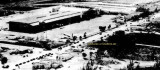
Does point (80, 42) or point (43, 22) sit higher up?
point (43, 22)

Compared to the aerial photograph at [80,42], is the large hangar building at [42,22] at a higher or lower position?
higher

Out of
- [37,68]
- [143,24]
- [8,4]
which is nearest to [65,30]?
[143,24]

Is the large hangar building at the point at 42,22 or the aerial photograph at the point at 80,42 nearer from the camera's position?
the aerial photograph at the point at 80,42

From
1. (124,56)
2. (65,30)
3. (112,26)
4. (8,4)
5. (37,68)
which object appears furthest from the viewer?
(8,4)

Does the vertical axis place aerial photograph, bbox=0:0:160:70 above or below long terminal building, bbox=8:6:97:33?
below

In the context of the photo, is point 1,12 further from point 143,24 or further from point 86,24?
point 143,24

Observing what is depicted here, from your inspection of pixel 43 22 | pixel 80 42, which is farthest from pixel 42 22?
pixel 80 42

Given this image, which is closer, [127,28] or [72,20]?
[127,28]

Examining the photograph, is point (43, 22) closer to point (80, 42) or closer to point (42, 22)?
point (42, 22)
